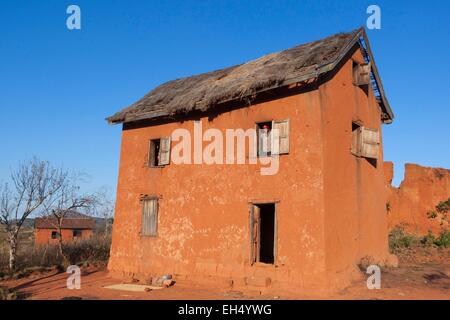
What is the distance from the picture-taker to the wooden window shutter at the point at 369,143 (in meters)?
11.8

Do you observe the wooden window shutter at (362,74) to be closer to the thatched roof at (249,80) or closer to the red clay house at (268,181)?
the red clay house at (268,181)

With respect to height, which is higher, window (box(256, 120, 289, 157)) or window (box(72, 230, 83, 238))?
window (box(256, 120, 289, 157))

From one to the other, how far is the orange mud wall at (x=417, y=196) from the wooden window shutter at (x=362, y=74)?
25979 mm

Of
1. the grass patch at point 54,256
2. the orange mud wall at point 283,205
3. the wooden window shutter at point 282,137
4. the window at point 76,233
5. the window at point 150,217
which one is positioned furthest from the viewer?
the window at point 76,233

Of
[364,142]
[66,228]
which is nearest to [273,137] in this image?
[364,142]

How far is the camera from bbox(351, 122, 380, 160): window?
1173 centimetres

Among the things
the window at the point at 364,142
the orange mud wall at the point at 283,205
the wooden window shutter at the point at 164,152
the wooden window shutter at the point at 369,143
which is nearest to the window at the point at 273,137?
the orange mud wall at the point at 283,205

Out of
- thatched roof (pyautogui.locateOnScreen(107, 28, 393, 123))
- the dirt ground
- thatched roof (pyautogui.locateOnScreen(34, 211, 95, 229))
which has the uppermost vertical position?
thatched roof (pyautogui.locateOnScreen(107, 28, 393, 123))

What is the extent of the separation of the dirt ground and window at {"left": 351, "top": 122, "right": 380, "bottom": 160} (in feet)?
11.4

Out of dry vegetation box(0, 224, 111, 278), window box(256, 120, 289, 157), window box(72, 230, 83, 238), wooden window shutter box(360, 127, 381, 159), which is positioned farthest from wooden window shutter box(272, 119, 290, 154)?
window box(72, 230, 83, 238)

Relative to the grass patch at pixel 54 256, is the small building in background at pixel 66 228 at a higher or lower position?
higher

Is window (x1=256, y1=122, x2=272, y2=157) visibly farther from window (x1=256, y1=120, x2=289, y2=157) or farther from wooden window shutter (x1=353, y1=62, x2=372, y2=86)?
wooden window shutter (x1=353, y1=62, x2=372, y2=86)
